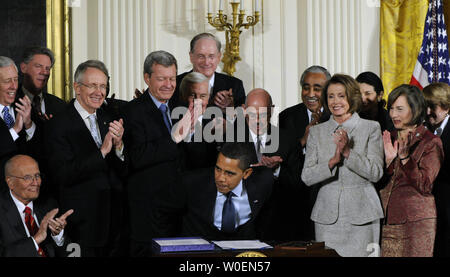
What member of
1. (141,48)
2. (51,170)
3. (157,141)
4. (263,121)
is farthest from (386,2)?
(51,170)

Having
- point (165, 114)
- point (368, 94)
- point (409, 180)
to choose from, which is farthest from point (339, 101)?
point (165, 114)

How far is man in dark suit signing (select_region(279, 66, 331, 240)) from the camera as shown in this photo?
509cm

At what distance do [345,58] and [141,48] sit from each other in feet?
7.21

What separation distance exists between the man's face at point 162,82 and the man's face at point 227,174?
2.70ft

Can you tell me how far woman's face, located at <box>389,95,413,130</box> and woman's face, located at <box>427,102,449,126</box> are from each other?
1.94 feet

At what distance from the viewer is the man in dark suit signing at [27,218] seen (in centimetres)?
437

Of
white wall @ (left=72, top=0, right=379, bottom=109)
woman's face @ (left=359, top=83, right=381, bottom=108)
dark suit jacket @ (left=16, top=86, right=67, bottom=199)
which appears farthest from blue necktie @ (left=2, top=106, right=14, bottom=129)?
woman's face @ (left=359, top=83, right=381, bottom=108)

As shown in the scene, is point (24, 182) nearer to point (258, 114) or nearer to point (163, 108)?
point (163, 108)

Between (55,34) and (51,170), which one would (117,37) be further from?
(51,170)

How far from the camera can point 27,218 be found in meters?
4.46

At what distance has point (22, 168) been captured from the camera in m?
4.48

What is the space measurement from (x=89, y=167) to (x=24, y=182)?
427 mm

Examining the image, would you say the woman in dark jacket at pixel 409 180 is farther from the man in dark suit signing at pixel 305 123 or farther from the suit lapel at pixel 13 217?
the suit lapel at pixel 13 217

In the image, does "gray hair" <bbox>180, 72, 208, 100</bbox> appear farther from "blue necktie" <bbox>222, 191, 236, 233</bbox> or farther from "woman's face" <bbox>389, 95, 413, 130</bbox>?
"woman's face" <bbox>389, 95, 413, 130</bbox>
